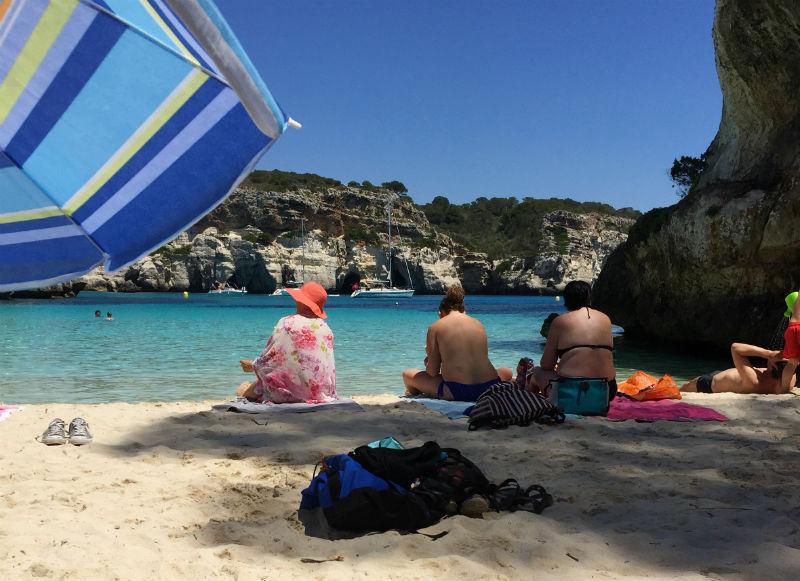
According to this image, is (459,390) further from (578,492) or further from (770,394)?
(770,394)

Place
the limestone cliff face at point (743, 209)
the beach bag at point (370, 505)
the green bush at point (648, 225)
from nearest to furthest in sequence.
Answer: the beach bag at point (370, 505), the limestone cliff face at point (743, 209), the green bush at point (648, 225)

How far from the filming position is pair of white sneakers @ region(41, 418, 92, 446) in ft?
13.2

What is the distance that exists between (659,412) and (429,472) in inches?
122

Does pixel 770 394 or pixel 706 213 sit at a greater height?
pixel 706 213

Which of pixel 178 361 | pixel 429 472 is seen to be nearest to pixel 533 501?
pixel 429 472

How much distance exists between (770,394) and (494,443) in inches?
157

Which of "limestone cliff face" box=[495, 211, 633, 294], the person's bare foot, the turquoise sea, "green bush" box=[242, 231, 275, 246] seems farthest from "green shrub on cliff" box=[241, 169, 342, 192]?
the person's bare foot

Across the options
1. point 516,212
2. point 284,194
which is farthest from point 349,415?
point 516,212

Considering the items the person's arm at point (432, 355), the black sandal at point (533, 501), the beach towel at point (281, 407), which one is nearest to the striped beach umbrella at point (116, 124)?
the black sandal at point (533, 501)

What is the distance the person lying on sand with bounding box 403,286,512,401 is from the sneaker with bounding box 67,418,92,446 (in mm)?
2676

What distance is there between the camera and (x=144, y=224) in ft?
9.33

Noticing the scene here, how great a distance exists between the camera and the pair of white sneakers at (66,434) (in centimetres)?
403

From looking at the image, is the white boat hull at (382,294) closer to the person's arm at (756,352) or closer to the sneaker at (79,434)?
the person's arm at (756,352)

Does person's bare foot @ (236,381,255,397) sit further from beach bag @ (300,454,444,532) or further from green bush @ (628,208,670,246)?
green bush @ (628,208,670,246)
